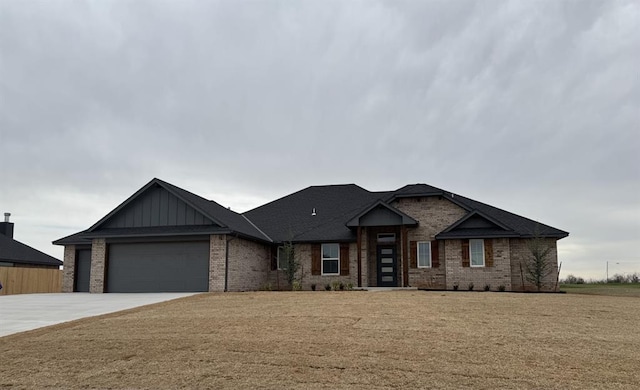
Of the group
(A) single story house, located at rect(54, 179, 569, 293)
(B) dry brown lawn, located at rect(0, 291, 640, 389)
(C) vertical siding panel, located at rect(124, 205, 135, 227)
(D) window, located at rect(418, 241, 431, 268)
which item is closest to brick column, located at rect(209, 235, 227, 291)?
(A) single story house, located at rect(54, 179, 569, 293)

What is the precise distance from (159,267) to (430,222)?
42.1ft

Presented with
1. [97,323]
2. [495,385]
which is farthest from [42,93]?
[495,385]

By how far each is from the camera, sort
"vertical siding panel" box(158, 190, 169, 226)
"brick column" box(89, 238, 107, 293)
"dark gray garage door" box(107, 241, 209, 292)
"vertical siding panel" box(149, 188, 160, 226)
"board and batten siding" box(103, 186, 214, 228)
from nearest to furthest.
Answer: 1. "dark gray garage door" box(107, 241, 209, 292)
2. "board and batten siding" box(103, 186, 214, 228)
3. "vertical siding panel" box(158, 190, 169, 226)
4. "vertical siding panel" box(149, 188, 160, 226)
5. "brick column" box(89, 238, 107, 293)

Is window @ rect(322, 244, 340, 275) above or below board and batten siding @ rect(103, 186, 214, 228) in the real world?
below

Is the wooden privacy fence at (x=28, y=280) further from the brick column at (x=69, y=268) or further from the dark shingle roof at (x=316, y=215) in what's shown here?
the dark shingle roof at (x=316, y=215)

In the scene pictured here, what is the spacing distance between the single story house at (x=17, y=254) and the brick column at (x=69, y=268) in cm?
748

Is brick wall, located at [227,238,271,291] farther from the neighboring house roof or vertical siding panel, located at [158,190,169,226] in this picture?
the neighboring house roof

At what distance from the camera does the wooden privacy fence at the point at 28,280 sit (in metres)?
27.3

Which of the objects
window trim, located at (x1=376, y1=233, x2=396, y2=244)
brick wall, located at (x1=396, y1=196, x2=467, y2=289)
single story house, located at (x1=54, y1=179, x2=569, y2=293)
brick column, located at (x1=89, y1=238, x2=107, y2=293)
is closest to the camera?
single story house, located at (x1=54, y1=179, x2=569, y2=293)

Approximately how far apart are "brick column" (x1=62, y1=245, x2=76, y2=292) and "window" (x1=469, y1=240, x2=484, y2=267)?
20094 millimetres

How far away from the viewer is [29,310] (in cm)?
1698

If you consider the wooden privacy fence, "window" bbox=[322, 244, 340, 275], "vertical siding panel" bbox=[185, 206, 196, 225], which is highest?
"vertical siding panel" bbox=[185, 206, 196, 225]

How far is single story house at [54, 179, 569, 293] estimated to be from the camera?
77.3 ft

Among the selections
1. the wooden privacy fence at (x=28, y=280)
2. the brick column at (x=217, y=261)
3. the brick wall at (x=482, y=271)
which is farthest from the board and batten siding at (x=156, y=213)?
the brick wall at (x=482, y=271)
